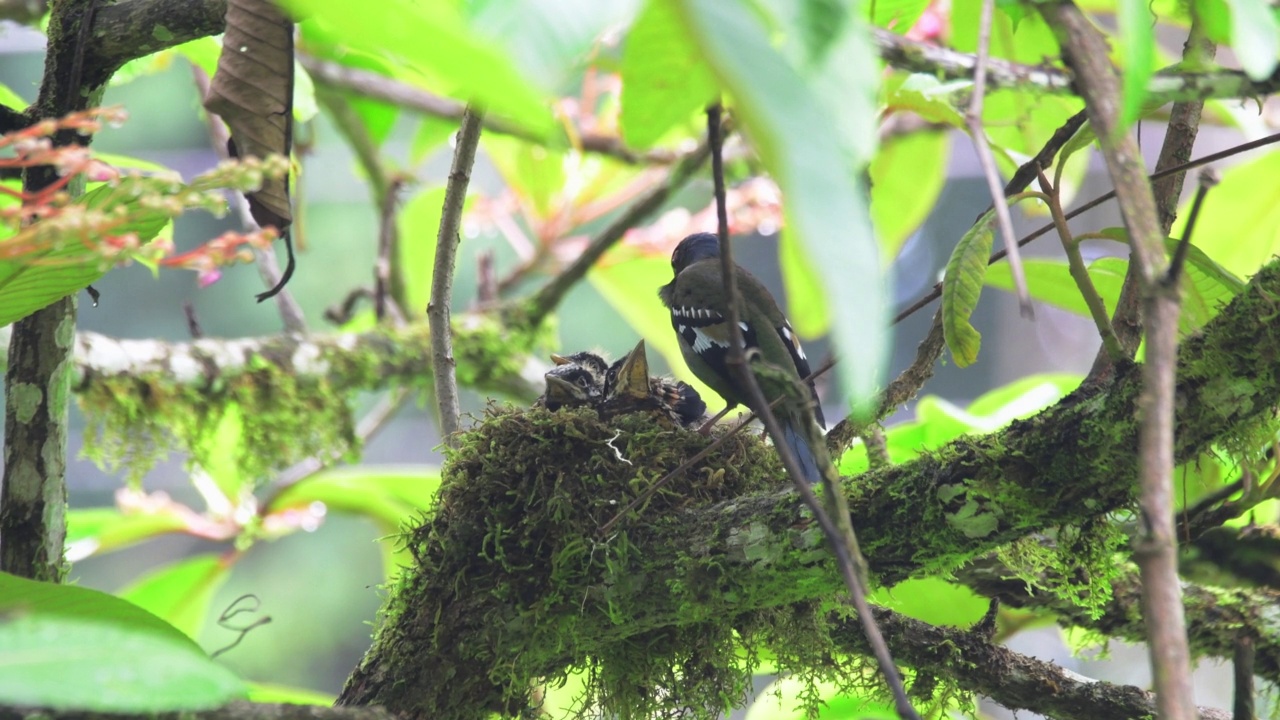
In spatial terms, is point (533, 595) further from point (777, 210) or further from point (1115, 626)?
point (777, 210)

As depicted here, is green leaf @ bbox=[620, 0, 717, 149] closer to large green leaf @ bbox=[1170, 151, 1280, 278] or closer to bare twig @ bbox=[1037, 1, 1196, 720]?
bare twig @ bbox=[1037, 1, 1196, 720]

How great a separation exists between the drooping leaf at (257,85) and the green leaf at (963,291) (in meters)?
1.06

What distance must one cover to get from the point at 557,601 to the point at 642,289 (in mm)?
2417

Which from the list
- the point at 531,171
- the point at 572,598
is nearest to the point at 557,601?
the point at 572,598

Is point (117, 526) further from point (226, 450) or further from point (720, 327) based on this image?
point (720, 327)

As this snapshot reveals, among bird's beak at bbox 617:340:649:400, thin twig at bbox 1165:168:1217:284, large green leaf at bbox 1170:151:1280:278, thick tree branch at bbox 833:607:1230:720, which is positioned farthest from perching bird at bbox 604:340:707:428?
thin twig at bbox 1165:168:1217:284

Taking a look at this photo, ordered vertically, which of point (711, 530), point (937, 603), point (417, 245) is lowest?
point (711, 530)

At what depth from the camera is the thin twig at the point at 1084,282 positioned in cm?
139

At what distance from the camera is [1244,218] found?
114 inches

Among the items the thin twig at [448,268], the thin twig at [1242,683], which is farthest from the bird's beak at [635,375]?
the thin twig at [1242,683]

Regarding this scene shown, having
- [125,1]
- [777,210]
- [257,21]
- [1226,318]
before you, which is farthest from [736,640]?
[777,210]

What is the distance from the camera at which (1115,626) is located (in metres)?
2.28

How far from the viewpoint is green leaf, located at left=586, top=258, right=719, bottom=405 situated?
4.09 m

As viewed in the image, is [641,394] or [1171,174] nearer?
[1171,174]
